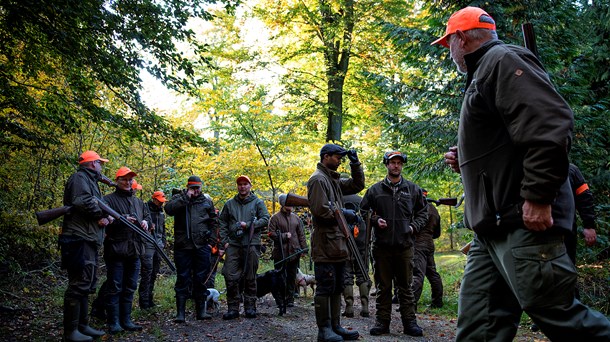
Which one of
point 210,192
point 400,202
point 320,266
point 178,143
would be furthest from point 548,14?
point 210,192

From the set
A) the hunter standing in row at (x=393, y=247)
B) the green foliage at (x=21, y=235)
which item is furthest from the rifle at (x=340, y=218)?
the green foliage at (x=21, y=235)

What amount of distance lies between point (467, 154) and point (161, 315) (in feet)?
24.4

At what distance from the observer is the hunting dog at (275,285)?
889cm

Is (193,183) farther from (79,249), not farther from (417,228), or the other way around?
(417,228)

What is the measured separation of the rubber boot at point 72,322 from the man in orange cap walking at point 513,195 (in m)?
5.20

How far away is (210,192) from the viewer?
14703 millimetres

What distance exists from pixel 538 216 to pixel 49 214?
575cm

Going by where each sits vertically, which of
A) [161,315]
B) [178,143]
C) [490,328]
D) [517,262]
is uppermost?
→ [178,143]

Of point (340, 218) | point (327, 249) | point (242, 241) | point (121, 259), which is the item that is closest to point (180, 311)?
point (121, 259)

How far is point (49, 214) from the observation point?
6.08 meters

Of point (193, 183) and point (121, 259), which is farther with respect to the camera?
point (193, 183)

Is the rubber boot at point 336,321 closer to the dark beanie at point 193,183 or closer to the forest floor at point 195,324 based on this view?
the forest floor at point 195,324

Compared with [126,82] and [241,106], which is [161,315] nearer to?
[126,82]

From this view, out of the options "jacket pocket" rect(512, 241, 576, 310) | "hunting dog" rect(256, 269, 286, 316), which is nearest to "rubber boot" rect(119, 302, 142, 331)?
"hunting dog" rect(256, 269, 286, 316)
